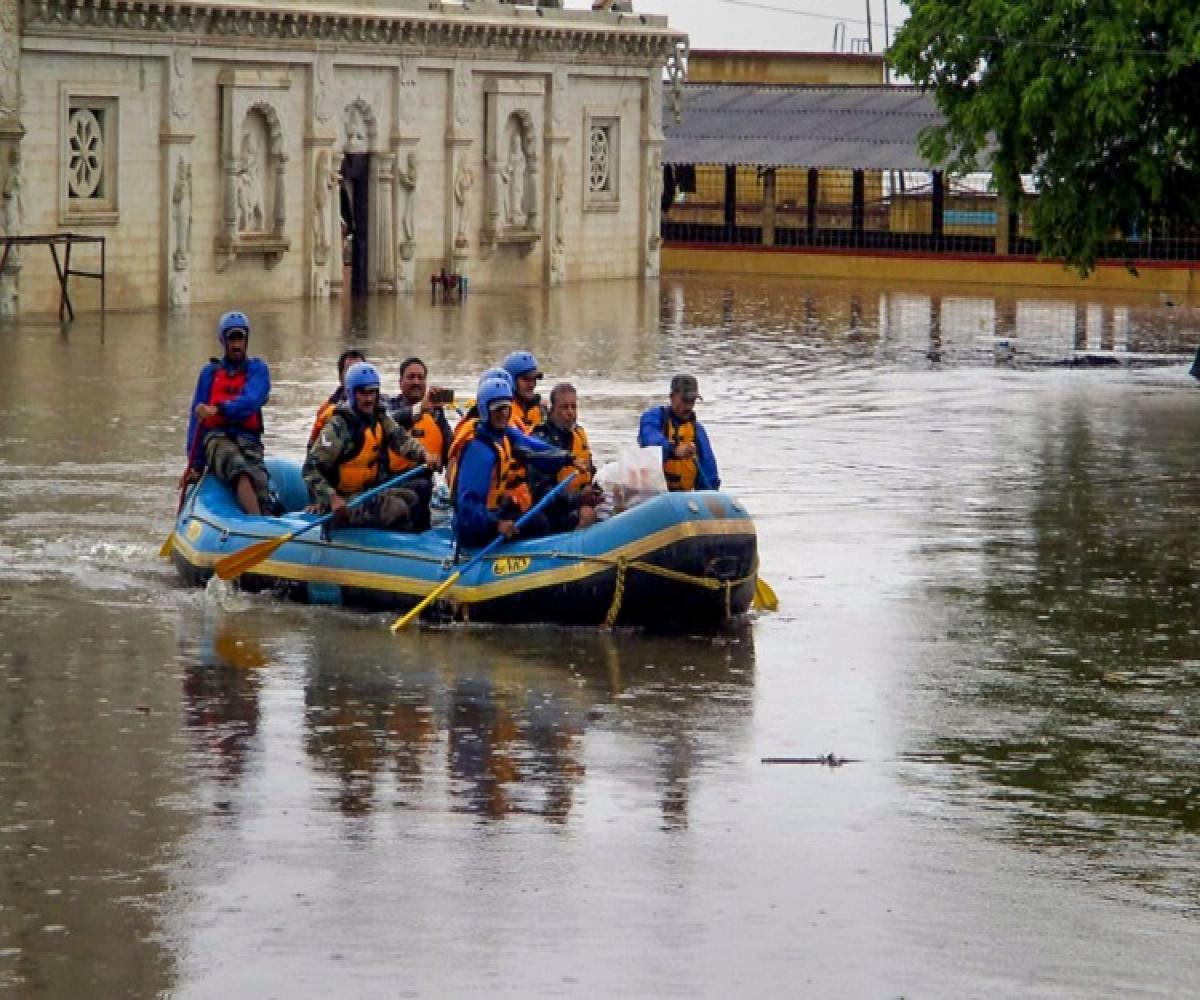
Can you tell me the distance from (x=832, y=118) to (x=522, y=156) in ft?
26.3

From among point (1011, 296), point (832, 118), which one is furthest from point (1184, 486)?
point (832, 118)

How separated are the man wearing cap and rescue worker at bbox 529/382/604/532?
0.53 m

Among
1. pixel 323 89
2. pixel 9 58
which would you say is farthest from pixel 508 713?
pixel 323 89

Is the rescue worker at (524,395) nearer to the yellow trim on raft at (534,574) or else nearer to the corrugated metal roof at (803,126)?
the yellow trim on raft at (534,574)

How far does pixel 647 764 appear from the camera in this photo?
1359cm

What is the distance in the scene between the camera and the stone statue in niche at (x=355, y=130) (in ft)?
158

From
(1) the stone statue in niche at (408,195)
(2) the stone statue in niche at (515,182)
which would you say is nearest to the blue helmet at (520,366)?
(1) the stone statue in niche at (408,195)

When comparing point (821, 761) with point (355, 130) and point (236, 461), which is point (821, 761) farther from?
point (355, 130)

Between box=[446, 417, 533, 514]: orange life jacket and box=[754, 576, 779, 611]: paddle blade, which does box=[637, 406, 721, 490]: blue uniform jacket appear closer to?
box=[754, 576, 779, 611]: paddle blade

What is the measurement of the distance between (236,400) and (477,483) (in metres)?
2.60

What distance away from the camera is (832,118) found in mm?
Result: 58250

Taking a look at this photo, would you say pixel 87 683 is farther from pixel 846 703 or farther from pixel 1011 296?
pixel 1011 296

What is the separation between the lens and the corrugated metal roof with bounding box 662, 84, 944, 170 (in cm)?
5641

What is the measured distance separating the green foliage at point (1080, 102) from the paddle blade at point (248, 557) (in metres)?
15.3
